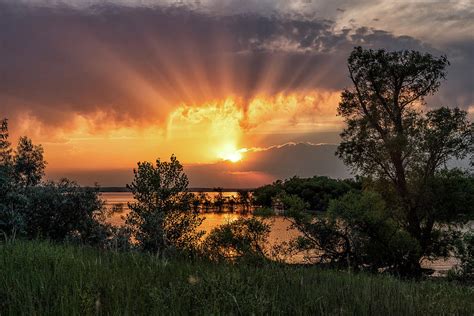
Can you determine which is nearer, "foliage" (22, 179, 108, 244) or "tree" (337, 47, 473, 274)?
"foliage" (22, 179, 108, 244)

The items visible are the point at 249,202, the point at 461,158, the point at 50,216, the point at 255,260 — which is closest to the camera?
the point at 255,260

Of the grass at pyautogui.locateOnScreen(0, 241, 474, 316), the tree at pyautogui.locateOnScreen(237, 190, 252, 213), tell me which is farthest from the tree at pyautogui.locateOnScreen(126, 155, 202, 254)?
the tree at pyautogui.locateOnScreen(237, 190, 252, 213)

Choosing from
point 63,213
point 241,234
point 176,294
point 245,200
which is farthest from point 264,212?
point 245,200

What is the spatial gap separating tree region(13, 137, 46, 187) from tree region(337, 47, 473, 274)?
76.4ft

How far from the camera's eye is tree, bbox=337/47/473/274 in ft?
117

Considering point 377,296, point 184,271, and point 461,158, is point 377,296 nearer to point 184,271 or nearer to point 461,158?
point 184,271

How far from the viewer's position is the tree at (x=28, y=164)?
86.0 feet

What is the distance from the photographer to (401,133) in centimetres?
3581

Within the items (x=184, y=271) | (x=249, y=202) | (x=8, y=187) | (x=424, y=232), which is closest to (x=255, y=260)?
(x=184, y=271)

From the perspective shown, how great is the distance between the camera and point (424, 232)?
35844 mm

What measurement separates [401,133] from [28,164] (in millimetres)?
26700

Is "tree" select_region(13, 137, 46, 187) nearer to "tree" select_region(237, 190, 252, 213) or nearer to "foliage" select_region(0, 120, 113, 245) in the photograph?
"foliage" select_region(0, 120, 113, 245)

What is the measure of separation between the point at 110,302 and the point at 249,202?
483ft

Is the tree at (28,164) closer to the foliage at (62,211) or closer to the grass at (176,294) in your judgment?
the foliage at (62,211)
